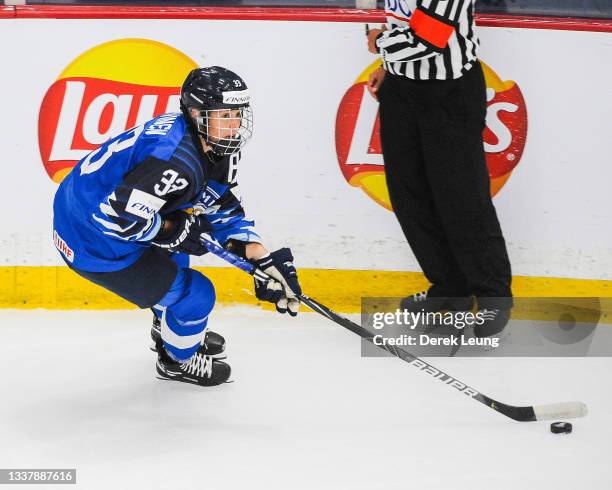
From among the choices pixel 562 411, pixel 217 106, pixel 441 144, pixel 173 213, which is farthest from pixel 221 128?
pixel 562 411

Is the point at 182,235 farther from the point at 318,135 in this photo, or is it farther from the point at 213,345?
the point at 318,135

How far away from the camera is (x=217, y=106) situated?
106 inches

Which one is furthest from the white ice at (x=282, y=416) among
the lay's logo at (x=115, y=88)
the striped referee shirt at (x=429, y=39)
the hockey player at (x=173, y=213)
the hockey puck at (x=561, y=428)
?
the striped referee shirt at (x=429, y=39)

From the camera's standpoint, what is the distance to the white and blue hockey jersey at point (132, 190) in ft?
8.67

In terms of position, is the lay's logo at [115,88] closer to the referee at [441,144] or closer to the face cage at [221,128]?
the referee at [441,144]

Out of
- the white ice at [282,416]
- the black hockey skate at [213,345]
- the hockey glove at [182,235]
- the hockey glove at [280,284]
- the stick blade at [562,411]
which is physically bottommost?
the white ice at [282,416]

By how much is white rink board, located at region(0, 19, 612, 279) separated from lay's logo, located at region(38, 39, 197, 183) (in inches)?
1.6

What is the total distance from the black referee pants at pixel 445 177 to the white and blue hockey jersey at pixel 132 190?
0.71 meters

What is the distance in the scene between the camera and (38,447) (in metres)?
2.75

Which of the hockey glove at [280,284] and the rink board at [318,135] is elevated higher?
the rink board at [318,135]

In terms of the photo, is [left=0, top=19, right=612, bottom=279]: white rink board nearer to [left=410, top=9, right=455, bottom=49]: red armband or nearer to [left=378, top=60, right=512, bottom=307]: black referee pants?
[left=378, top=60, right=512, bottom=307]: black referee pants

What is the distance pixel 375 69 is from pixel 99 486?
182 cm

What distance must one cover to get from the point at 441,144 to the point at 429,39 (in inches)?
13.6

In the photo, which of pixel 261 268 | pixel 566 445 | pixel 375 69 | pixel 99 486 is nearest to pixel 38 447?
pixel 99 486
